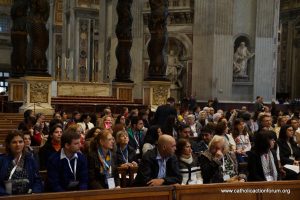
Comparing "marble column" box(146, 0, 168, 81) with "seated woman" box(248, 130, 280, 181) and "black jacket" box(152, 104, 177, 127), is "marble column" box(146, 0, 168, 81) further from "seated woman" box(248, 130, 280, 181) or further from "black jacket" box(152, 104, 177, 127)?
"seated woman" box(248, 130, 280, 181)

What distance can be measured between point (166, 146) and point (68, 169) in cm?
115

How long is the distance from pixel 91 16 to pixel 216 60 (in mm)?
11330

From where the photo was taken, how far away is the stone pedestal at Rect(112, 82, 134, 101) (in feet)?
58.5

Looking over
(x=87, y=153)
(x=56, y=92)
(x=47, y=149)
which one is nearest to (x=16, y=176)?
(x=87, y=153)

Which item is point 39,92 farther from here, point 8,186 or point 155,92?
point 8,186

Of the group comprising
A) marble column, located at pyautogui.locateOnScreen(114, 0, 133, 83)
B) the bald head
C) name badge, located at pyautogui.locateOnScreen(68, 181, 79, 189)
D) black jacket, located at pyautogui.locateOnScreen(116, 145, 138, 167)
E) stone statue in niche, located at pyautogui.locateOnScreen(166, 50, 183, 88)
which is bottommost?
name badge, located at pyautogui.locateOnScreen(68, 181, 79, 189)

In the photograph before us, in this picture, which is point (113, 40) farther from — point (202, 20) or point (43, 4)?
point (43, 4)

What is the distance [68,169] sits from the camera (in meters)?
4.97

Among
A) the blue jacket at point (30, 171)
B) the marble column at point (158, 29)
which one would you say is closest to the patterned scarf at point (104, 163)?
the blue jacket at point (30, 171)

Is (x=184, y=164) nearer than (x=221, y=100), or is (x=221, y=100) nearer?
(x=184, y=164)

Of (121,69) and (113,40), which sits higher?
(113,40)

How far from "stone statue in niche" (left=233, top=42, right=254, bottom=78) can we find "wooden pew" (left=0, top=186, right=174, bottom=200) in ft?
69.8

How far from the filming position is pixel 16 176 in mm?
4746

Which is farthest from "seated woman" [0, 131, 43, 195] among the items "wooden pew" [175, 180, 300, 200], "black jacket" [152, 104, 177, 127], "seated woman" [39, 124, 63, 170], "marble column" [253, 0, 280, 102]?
"marble column" [253, 0, 280, 102]
